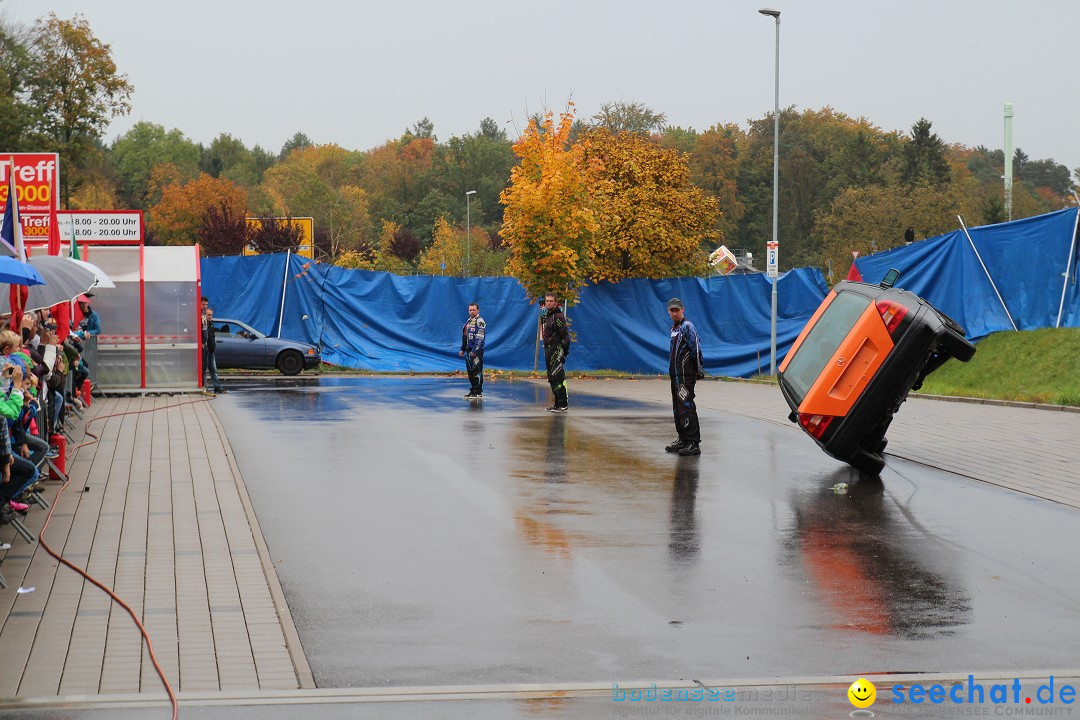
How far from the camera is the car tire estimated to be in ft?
40.8

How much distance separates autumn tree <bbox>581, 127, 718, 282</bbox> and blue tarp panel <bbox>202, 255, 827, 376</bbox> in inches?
63.8

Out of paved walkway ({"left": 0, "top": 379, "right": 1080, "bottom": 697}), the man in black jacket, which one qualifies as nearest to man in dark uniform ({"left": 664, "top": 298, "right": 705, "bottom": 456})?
paved walkway ({"left": 0, "top": 379, "right": 1080, "bottom": 697})

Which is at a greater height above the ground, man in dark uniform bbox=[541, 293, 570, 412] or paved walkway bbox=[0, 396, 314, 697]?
man in dark uniform bbox=[541, 293, 570, 412]

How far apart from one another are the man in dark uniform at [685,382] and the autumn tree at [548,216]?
13882 mm

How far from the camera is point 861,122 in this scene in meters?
96.9

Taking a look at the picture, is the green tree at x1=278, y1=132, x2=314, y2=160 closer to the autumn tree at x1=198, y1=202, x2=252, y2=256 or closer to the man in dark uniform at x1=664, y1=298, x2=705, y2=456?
the autumn tree at x1=198, y1=202, x2=252, y2=256

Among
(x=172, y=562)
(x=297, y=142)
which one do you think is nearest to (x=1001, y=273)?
(x=172, y=562)

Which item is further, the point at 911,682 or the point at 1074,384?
the point at 1074,384

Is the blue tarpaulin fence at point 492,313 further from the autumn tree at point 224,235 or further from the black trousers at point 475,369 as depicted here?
the autumn tree at point 224,235

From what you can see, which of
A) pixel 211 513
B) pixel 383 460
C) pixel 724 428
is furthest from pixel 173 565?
pixel 724 428

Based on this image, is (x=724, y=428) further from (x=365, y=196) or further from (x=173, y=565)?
(x=365, y=196)

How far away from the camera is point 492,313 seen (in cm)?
3181

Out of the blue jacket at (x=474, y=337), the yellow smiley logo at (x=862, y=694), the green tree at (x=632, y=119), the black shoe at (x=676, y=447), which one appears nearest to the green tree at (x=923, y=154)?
the green tree at (x=632, y=119)

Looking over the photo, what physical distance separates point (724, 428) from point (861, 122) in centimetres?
8482
